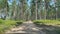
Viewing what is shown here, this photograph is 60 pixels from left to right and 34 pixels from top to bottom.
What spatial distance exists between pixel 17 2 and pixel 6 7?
28.7 ft

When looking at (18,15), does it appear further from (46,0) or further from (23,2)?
(46,0)

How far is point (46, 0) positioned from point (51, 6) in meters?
10.1

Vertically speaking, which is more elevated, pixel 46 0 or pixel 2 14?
pixel 46 0

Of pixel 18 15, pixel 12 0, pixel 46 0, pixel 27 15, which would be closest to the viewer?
pixel 46 0

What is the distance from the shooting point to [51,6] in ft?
215

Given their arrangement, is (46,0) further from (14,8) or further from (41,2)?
→ (14,8)

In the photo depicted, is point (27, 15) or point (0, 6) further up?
point (0, 6)

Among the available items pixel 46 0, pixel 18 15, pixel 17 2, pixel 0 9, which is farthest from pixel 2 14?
pixel 46 0

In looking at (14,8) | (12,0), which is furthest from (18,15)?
(12,0)

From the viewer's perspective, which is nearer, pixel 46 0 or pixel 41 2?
pixel 46 0

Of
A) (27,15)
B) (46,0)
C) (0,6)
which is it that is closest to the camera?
(46,0)

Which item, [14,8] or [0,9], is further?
[14,8]

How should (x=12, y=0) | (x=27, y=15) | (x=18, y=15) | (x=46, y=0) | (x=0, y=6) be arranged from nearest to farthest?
(x=46, y=0) < (x=0, y=6) < (x=12, y=0) < (x=18, y=15) < (x=27, y=15)

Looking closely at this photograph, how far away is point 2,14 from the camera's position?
214ft
